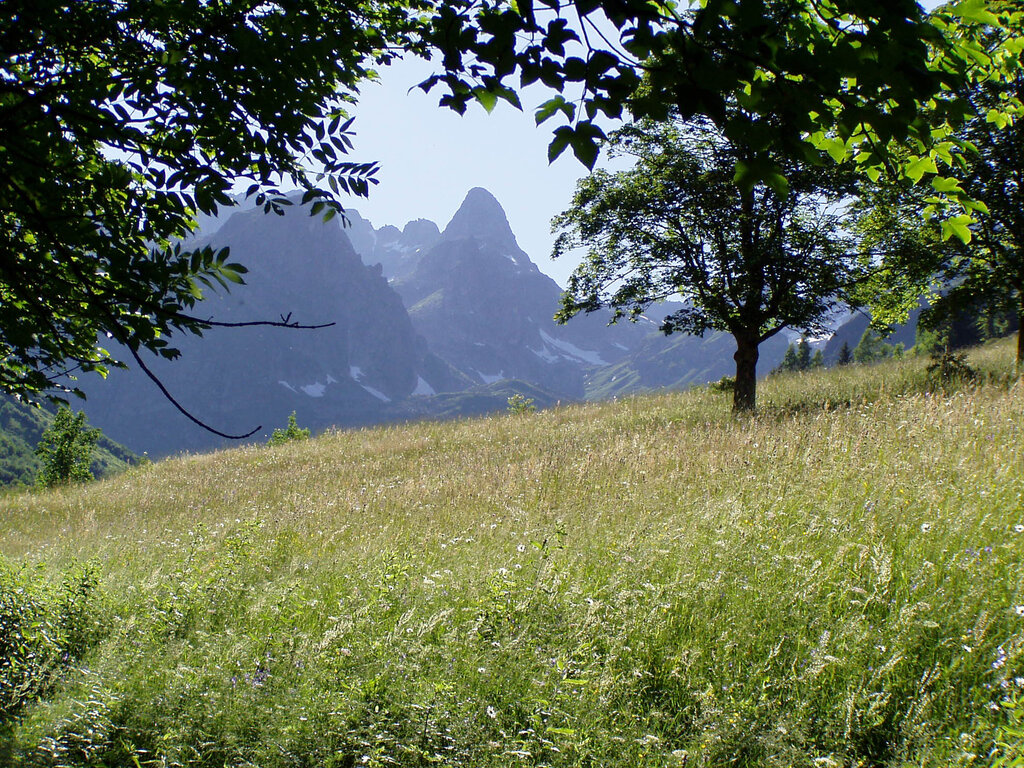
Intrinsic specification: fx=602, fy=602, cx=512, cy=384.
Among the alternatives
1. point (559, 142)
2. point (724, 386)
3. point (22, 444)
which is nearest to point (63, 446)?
point (724, 386)

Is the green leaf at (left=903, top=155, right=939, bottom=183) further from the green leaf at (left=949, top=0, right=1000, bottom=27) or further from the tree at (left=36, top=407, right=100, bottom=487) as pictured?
the tree at (left=36, top=407, right=100, bottom=487)

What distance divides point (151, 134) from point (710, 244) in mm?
14005

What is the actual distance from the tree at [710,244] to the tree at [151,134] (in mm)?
11827

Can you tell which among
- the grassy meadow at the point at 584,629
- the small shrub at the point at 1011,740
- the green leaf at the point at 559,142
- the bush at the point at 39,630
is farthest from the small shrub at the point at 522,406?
the green leaf at the point at 559,142

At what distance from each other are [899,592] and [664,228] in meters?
13.5

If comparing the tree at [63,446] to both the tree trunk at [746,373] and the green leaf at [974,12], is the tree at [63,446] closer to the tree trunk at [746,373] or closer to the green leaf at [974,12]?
the tree trunk at [746,373]

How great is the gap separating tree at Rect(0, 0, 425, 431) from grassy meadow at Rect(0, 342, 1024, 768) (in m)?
1.89

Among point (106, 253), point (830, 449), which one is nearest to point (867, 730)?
point (830, 449)

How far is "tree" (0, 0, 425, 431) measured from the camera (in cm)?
350

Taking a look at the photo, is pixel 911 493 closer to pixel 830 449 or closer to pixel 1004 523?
pixel 1004 523

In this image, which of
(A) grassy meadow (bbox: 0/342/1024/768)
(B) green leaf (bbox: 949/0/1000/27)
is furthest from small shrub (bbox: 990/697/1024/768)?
(B) green leaf (bbox: 949/0/1000/27)

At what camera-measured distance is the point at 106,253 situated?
352cm

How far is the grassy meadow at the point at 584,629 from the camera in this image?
2.89 meters

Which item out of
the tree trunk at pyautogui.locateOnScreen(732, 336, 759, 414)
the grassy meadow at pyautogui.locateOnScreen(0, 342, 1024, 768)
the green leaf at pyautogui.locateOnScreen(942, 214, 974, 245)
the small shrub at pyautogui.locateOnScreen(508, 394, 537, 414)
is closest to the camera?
the green leaf at pyautogui.locateOnScreen(942, 214, 974, 245)
